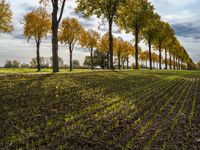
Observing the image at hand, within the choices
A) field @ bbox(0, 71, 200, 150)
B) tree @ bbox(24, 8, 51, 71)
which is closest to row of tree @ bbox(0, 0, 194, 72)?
tree @ bbox(24, 8, 51, 71)

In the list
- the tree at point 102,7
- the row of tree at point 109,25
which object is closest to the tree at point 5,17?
the row of tree at point 109,25

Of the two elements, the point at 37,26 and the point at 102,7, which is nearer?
the point at 102,7

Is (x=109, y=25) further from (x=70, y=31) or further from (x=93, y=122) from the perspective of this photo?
(x=93, y=122)

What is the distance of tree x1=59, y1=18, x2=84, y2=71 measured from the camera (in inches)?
2963

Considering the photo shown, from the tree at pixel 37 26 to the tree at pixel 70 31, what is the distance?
856 centimetres

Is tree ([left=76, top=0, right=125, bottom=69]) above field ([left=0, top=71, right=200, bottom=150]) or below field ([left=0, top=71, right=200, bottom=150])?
above

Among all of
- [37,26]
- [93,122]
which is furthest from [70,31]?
[93,122]

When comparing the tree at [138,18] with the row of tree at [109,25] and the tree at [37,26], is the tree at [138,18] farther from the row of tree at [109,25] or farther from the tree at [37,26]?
the tree at [37,26]

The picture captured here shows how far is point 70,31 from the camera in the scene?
248ft

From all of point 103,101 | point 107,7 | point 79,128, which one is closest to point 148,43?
point 107,7

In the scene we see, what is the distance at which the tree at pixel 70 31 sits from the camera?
75.2 meters

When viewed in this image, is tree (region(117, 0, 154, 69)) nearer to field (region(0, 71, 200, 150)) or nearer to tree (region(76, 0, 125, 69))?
tree (region(76, 0, 125, 69))

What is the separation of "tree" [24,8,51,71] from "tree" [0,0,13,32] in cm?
1187

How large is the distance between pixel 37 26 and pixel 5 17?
43.7 feet
